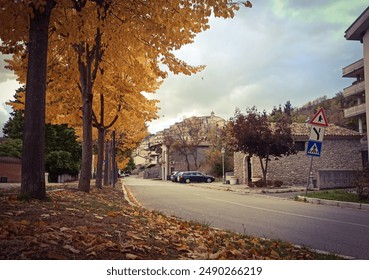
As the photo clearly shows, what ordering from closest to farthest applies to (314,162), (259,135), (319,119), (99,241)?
(99,241) < (319,119) < (259,135) < (314,162)

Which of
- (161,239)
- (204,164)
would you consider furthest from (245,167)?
(161,239)

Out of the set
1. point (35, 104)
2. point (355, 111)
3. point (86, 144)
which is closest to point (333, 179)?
point (355, 111)

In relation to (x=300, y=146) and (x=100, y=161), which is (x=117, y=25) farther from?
(x=300, y=146)

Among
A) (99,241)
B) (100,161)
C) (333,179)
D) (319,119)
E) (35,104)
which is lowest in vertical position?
(333,179)

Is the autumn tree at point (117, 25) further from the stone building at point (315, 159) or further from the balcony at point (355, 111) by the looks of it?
the stone building at point (315, 159)

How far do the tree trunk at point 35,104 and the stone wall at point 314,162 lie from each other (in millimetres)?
25760

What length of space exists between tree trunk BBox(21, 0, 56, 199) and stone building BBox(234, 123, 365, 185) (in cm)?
2564

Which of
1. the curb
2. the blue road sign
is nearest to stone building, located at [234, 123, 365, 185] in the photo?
the curb

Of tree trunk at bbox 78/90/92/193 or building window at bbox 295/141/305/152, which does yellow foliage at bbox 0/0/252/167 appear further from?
building window at bbox 295/141/305/152

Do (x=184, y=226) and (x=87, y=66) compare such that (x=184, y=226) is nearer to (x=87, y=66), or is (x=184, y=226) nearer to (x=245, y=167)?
(x=87, y=66)

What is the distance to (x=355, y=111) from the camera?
23.5 metres

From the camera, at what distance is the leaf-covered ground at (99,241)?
338cm

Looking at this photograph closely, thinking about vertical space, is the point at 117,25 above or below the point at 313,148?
above

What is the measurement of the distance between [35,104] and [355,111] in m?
22.6
